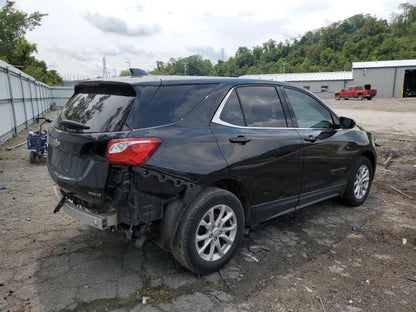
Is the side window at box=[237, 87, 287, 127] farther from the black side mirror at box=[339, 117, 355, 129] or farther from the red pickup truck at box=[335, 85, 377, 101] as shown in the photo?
the red pickup truck at box=[335, 85, 377, 101]

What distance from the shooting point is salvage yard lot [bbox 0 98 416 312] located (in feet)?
8.96

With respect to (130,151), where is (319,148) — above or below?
below

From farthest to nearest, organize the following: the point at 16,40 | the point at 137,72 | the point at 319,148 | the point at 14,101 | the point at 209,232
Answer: the point at 16,40
the point at 14,101
the point at 319,148
the point at 137,72
the point at 209,232

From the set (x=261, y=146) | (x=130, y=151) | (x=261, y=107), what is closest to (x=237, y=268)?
(x=261, y=146)

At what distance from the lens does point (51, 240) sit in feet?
12.4

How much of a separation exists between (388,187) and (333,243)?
2.91m

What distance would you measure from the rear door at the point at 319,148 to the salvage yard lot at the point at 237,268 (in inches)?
19.4

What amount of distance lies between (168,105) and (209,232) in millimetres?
1209

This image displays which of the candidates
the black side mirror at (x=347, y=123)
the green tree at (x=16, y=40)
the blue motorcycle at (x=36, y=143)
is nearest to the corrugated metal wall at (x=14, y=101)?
the blue motorcycle at (x=36, y=143)

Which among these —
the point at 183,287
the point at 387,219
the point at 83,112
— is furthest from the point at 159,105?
the point at 387,219

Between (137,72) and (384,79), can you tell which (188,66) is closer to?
(384,79)

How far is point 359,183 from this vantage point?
16.3 ft

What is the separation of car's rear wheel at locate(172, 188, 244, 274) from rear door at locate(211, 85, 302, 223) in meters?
0.29

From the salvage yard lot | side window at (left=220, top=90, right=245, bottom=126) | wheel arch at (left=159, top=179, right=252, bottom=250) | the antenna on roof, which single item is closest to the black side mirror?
the salvage yard lot
